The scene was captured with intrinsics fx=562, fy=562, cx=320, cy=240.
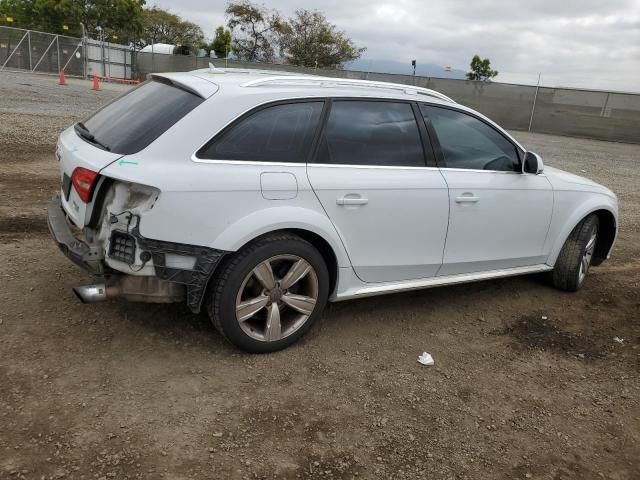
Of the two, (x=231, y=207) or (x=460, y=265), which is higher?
(x=231, y=207)

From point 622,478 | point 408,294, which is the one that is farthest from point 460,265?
point 622,478

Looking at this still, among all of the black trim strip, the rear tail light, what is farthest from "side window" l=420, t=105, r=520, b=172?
the rear tail light

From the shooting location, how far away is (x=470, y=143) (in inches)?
170

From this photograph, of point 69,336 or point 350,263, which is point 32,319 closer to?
point 69,336

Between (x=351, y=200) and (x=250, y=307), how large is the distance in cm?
92

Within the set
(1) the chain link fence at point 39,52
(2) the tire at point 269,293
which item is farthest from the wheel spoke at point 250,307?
(1) the chain link fence at point 39,52

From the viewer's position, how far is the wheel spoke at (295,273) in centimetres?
345

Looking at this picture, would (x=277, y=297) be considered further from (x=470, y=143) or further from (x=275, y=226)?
(x=470, y=143)

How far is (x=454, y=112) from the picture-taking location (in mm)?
4277

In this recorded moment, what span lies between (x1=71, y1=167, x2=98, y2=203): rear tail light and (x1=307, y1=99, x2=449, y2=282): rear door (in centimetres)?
125

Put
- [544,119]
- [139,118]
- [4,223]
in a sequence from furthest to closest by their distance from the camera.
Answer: [544,119], [4,223], [139,118]

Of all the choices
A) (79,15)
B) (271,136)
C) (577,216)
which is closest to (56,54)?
(79,15)

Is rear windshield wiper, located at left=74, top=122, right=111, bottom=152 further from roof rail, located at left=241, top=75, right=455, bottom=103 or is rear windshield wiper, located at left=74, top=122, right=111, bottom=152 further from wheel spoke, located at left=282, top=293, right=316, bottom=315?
wheel spoke, located at left=282, top=293, right=316, bottom=315

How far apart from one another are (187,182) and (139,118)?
26.0 inches
